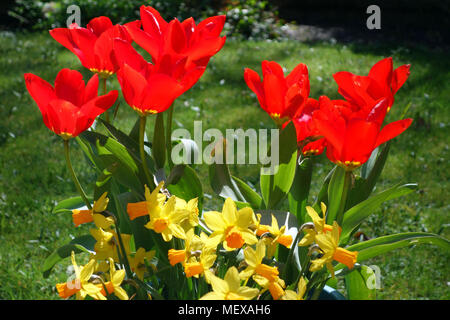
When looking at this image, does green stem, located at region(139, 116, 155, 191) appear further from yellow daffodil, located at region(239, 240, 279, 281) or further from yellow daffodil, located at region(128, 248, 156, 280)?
yellow daffodil, located at region(239, 240, 279, 281)

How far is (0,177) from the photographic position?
293cm

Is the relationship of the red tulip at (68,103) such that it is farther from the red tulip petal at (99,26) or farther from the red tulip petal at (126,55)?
the red tulip petal at (99,26)

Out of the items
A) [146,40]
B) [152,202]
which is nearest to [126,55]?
[146,40]

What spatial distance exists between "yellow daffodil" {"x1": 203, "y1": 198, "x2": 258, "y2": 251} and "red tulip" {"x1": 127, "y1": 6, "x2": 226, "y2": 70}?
28cm

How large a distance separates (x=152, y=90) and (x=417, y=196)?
222cm

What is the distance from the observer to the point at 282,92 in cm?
113

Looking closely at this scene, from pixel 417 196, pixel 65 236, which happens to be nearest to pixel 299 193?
pixel 65 236

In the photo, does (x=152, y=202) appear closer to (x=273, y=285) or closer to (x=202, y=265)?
(x=202, y=265)

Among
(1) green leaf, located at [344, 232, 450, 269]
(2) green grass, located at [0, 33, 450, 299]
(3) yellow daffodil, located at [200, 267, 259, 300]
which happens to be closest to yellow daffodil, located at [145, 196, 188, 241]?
(3) yellow daffodil, located at [200, 267, 259, 300]

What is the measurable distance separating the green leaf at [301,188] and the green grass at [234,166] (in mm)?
1017

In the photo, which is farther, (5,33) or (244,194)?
(5,33)

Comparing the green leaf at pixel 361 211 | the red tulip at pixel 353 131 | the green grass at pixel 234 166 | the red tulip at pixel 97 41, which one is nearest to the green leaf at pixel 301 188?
the green leaf at pixel 361 211

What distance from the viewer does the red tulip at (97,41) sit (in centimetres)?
114
